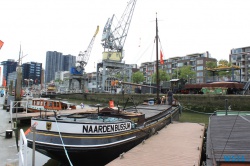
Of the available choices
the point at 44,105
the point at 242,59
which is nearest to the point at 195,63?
the point at 242,59

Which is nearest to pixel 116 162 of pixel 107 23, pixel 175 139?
pixel 175 139

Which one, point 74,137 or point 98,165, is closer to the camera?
point 74,137

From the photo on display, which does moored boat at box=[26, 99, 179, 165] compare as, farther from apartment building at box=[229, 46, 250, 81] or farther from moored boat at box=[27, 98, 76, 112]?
apartment building at box=[229, 46, 250, 81]

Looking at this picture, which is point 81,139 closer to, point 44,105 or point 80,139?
point 80,139

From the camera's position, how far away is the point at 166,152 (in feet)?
27.4

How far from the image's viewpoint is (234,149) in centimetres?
559

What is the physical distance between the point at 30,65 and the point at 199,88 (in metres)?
124

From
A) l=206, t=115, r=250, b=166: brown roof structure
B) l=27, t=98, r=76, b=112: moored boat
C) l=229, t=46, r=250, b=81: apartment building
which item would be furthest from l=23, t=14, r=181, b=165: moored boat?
l=229, t=46, r=250, b=81: apartment building

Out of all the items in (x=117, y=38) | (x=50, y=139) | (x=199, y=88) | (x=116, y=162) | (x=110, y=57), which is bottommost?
(x=116, y=162)

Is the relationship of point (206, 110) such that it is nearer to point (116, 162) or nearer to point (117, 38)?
point (116, 162)

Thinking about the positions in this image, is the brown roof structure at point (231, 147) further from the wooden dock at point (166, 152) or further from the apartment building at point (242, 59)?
the apartment building at point (242, 59)

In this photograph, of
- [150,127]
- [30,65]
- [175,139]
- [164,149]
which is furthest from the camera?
[30,65]

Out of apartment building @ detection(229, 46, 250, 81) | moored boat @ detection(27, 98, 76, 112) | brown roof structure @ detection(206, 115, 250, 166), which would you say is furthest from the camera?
apartment building @ detection(229, 46, 250, 81)

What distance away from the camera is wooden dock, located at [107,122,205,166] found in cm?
719
